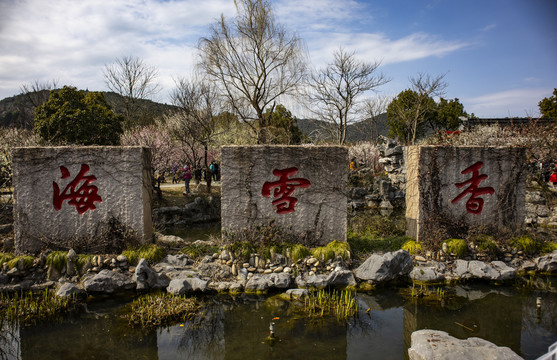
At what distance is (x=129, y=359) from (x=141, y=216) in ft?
10.1

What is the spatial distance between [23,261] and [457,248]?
7954 millimetres

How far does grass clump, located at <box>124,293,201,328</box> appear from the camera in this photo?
4859mm

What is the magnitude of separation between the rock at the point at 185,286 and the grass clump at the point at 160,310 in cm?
14

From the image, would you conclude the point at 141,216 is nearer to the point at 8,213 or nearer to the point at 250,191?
the point at 250,191

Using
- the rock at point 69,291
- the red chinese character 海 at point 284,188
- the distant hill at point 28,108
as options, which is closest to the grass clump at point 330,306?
the red chinese character 海 at point 284,188

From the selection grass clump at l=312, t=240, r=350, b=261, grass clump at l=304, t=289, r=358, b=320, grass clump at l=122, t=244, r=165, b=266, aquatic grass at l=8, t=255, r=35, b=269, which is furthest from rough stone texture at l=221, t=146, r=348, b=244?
Result: aquatic grass at l=8, t=255, r=35, b=269

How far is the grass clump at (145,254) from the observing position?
6.38 metres

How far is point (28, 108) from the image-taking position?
99.7 feet

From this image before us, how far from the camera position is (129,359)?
161 inches

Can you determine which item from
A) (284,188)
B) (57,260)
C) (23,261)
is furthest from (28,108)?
(284,188)

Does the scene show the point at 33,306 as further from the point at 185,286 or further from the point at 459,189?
the point at 459,189

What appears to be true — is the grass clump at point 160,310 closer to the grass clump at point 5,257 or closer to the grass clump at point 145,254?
the grass clump at point 145,254

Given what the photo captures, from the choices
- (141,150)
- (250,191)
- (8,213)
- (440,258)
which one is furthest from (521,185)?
(8,213)

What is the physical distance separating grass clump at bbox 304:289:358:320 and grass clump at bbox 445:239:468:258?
101 inches
